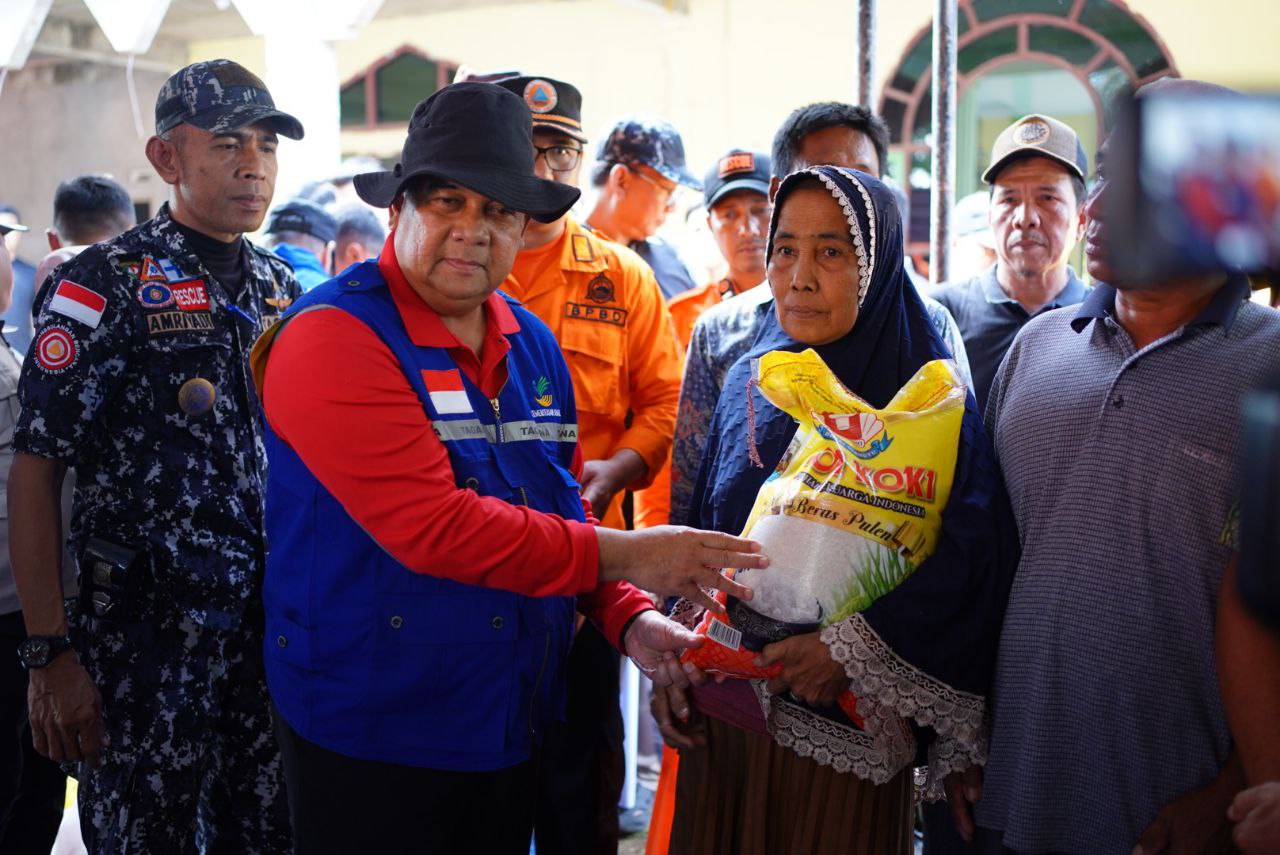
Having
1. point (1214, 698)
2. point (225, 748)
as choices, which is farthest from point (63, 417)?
point (1214, 698)

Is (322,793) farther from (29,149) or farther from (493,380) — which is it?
(29,149)

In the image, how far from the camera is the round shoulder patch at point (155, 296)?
252cm

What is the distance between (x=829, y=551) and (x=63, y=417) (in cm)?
161

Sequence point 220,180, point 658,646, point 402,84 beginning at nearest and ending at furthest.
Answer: point 658,646, point 220,180, point 402,84

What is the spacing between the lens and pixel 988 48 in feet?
28.3

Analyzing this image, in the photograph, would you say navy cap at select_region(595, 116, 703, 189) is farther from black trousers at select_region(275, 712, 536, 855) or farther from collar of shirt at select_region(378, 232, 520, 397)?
black trousers at select_region(275, 712, 536, 855)

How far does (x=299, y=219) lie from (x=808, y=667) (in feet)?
12.8

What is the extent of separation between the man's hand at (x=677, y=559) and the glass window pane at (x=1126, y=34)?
24.4 feet

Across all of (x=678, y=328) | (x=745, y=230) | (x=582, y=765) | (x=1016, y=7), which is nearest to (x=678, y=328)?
(x=678, y=328)

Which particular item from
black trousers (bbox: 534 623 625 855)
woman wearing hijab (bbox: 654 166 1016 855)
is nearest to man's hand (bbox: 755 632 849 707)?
woman wearing hijab (bbox: 654 166 1016 855)

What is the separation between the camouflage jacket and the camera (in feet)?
7.91

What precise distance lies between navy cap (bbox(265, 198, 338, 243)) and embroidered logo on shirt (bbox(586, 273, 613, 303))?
2444 mm

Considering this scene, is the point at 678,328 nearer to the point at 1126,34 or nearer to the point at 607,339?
the point at 607,339

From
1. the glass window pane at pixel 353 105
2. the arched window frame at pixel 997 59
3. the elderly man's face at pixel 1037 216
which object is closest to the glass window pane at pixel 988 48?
the arched window frame at pixel 997 59
